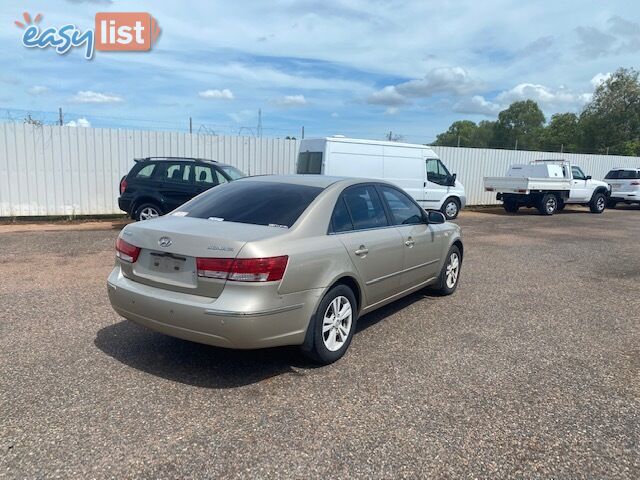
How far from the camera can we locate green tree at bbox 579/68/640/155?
157 ft

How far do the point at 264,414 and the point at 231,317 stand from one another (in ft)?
2.21

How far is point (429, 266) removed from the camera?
5.62 meters

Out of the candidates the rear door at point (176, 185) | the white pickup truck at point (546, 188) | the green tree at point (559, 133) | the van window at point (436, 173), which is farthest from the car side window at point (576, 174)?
the green tree at point (559, 133)

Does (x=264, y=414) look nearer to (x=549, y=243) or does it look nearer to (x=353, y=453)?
(x=353, y=453)

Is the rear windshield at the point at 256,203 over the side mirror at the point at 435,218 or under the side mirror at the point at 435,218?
over

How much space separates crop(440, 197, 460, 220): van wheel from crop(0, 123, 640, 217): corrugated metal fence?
568 cm

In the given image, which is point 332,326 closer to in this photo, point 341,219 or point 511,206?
point 341,219

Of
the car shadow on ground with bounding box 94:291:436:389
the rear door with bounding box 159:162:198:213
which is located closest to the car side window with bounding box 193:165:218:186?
the rear door with bounding box 159:162:198:213

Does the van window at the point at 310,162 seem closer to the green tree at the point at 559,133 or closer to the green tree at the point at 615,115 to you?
the green tree at the point at 615,115

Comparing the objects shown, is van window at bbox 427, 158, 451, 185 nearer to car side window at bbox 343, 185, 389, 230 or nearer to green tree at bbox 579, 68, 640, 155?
car side window at bbox 343, 185, 389, 230

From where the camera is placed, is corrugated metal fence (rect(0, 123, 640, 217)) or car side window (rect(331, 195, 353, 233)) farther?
corrugated metal fence (rect(0, 123, 640, 217))

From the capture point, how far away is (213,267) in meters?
3.44

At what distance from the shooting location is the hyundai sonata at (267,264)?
11.2 feet

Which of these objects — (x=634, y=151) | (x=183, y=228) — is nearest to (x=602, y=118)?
(x=634, y=151)
